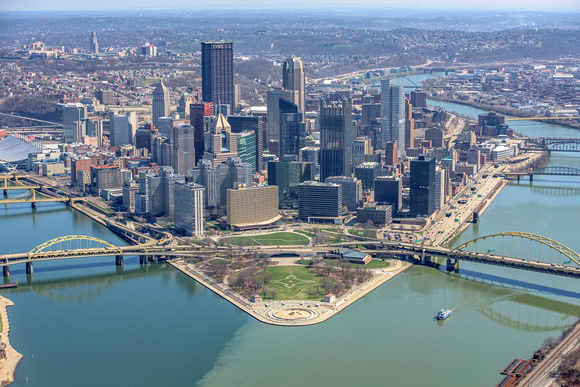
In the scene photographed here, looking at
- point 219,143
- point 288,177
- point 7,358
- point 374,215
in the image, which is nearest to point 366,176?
point 288,177

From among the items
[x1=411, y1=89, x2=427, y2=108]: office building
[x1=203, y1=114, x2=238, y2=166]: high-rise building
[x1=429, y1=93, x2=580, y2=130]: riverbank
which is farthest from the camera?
[x1=411, y1=89, x2=427, y2=108]: office building

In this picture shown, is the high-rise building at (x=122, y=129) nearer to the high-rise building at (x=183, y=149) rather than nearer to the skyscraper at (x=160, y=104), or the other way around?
the skyscraper at (x=160, y=104)

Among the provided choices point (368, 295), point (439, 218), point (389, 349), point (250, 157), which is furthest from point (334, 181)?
point (389, 349)

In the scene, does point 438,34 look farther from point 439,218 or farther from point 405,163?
point 439,218

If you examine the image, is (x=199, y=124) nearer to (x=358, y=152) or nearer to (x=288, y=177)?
(x=358, y=152)


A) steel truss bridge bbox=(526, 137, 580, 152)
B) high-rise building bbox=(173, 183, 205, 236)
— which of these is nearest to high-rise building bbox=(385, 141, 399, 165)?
steel truss bridge bbox=(526, 137, 580, 152)

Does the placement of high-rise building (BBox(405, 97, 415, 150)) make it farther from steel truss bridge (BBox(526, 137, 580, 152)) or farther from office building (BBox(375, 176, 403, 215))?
office building (BBox(375, 176, 403, 215))
